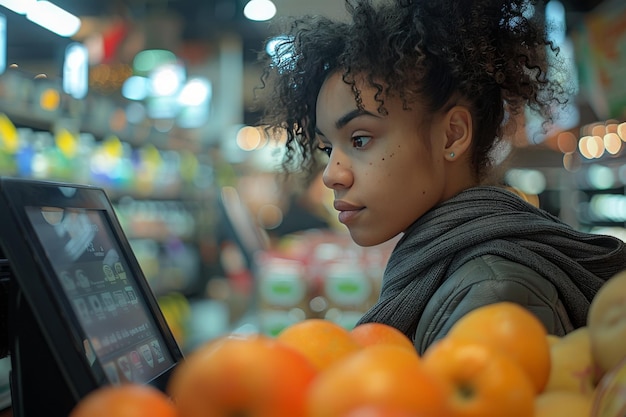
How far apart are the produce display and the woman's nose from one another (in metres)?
0.78

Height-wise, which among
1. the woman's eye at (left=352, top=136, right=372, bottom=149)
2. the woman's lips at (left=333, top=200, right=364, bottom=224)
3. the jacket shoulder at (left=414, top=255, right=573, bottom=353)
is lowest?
the jacket shoulder at (left=414, top=255, right=573, bottom=353)

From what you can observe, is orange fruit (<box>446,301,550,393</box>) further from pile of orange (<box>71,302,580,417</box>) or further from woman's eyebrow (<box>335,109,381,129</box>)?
woman's eyebrow (<box>335,109,381,129</box>)

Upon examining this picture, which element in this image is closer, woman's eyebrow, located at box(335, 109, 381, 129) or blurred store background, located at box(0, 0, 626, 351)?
woman's eyebrow, located at box(335, 109, 381, 129)

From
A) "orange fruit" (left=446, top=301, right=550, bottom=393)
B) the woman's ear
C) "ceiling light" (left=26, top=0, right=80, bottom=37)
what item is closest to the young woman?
the woman's ear

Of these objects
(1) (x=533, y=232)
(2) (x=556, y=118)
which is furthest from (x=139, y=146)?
(1) (x=533, y=232)

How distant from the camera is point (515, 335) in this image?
2.06 ft

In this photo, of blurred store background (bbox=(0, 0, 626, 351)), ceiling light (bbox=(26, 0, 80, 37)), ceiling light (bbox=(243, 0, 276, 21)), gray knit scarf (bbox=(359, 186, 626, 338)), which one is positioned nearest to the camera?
gray knit scarf (bbox=(359, 186, 626, 338))

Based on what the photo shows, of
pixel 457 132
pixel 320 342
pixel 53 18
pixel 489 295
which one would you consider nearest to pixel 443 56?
pixel 457 132

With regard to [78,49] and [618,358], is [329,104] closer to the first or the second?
[618,358]

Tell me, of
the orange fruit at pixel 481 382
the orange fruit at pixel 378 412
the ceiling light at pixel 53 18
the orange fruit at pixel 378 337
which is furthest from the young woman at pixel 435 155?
the ceiling light at pixel 53 18

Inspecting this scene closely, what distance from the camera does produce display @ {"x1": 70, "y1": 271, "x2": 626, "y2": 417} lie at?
1.53ft

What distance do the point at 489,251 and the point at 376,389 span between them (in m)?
0.85

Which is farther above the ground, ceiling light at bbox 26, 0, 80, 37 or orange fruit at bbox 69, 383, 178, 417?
ceiling light at bbox 26, 0, 80, 37

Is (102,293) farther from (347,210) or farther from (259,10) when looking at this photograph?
(259,10)
